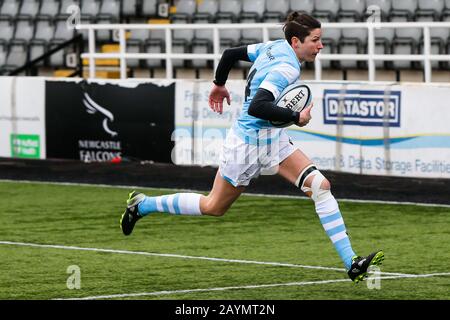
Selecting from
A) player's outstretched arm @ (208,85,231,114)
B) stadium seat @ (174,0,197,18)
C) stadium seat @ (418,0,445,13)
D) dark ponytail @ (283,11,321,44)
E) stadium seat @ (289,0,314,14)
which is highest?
stadium seat @ (174,0,197,18)

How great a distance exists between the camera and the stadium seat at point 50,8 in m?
28.5

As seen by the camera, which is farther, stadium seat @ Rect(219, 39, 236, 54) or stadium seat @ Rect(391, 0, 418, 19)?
stadium seat @ Rect(219, 39, 236, 54)

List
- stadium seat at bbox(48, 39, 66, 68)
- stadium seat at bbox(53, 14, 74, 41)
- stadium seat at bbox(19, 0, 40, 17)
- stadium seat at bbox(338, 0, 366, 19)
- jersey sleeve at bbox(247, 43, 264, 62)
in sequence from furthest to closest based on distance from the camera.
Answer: stadium seat at bbox(19, 0, 40, 17) < stadium seat at bbox(53, 14, 74, 41) < stadium seat at bbox(48, 39, 66, 68) < stadium seat at bbox(338, 0, 366, 19) < jersey sleeve at bbox(247, 43, 264, 62)

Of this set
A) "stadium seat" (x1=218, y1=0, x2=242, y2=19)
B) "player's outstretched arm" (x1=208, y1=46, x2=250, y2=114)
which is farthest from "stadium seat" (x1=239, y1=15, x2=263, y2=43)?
"player's outstretched arm" (x1=208, y1=46, x2=250, y2=114)

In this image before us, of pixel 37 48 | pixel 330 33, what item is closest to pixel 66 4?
pixel 37 48

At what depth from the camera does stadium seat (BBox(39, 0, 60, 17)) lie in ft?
93.7

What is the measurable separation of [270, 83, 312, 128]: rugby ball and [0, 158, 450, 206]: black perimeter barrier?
6.84 metres

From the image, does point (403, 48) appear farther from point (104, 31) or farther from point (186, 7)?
point (104, 31)

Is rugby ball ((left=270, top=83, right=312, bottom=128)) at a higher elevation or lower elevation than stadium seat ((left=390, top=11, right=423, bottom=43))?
lower

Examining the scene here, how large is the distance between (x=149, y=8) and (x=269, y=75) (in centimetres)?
1690

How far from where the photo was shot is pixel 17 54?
28.1 meters

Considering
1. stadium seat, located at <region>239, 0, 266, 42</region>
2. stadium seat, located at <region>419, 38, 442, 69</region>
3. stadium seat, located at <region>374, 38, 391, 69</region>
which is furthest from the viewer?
stadium seat, located at <region>239, 0, 266, 42</region>

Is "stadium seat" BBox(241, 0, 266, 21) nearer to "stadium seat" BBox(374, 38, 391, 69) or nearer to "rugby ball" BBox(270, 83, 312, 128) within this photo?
"stadium seat" BBox(374, 38, 391, 69)
